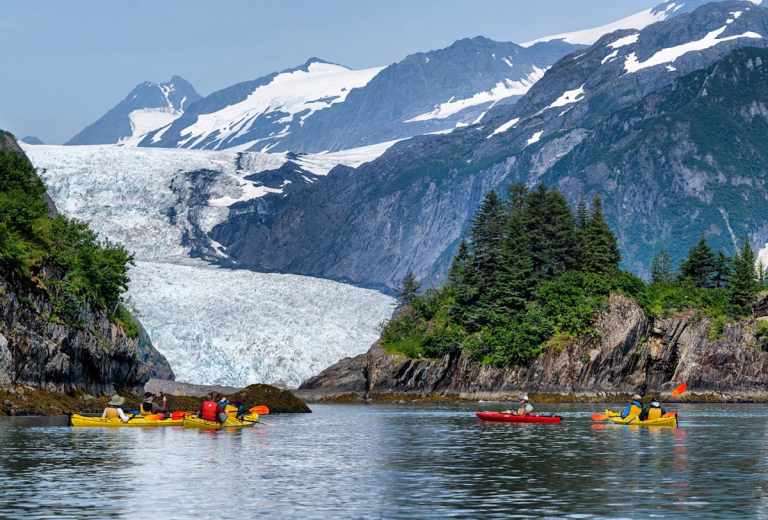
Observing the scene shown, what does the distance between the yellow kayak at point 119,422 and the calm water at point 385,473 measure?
4.42 feet

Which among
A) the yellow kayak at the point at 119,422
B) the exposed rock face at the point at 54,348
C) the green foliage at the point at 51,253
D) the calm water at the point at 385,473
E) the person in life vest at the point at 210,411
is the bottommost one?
the calm water at the point at 385,473

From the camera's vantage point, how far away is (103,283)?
3728 inches

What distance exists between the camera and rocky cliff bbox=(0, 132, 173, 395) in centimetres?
7725

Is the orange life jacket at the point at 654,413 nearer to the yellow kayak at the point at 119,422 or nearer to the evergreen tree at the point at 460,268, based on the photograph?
the yellow kayak at the point at 119,422

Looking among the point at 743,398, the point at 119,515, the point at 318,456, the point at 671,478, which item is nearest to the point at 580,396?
the point at 743,398

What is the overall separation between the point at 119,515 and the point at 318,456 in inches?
777

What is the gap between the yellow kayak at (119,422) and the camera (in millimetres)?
68875

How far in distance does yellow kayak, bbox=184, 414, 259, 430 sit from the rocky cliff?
1198cm

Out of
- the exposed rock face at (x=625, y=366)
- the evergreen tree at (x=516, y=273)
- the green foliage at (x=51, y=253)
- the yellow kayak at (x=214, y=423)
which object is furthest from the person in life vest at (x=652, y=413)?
the evergreen tree at (x=516, y=273)

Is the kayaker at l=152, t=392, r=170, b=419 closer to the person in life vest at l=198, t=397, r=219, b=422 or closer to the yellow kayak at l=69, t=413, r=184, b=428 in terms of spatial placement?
A: the yellow kayak at l=69, t=413, r=184, b=428

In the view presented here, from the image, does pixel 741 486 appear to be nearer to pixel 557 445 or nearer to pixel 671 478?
pixel 671 478

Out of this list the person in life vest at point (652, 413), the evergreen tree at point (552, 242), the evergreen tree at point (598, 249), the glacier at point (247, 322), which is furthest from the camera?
the glacier at point (247, 322)

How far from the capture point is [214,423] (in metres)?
71.3

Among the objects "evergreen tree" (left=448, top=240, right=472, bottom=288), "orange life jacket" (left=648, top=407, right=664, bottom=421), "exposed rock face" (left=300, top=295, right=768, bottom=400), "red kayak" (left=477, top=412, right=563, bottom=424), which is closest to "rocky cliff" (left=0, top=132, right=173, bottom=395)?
"red kayak" (left=477, top=412, right=563, bottom=424)
